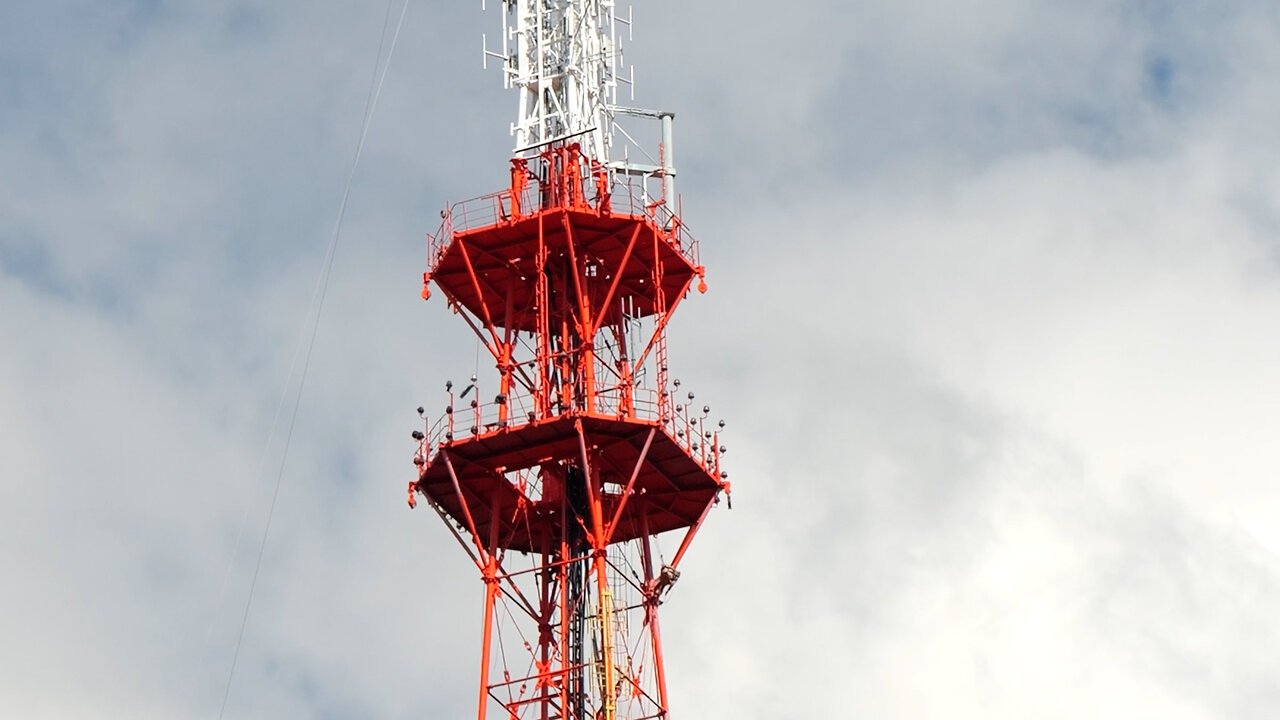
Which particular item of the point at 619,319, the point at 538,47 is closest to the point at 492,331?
the point at 619,319

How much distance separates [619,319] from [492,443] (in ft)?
31.4

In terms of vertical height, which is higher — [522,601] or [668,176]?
[668,176]

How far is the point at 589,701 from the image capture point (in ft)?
355

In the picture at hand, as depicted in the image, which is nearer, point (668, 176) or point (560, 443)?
point (560, 443)

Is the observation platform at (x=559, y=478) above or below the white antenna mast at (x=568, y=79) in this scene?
below

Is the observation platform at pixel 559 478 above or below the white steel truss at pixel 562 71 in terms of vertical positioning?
below

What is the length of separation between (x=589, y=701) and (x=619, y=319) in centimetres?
1595

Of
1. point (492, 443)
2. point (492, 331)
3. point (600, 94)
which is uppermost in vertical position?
point (600, 94)

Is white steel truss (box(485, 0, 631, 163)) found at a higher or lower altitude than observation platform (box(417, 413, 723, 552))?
higher

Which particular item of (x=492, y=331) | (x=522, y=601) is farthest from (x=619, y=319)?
(x=522, y=601)

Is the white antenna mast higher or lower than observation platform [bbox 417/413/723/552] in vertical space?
higher

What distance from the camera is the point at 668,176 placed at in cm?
11706

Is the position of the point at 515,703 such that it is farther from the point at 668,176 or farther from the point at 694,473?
the point at 668,176

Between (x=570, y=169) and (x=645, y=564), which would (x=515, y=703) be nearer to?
(x=645, y=564)
